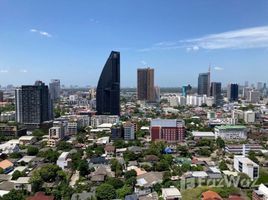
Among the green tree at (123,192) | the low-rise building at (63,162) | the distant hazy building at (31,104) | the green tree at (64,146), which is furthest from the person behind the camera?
the distant hazy building at (31,104)

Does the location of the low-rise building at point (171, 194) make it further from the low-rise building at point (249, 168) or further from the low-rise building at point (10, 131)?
the low-rise building at point (10, 131)

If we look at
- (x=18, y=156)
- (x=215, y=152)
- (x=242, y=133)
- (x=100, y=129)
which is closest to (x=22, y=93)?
(x=100, y=129)

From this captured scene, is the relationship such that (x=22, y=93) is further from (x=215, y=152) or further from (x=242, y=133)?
(x=242, y=133)

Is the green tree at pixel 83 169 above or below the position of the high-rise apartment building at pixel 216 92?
below

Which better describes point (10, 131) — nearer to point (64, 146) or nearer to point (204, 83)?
point (64, 146)

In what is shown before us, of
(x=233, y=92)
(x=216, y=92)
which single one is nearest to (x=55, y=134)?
(x=216, y=92)

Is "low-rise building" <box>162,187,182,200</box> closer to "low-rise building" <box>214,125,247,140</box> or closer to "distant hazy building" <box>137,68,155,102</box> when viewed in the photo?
"low-rise building" <box>214,125,247,140</box>

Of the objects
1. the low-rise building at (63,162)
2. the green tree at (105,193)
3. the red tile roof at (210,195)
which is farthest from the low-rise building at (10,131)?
the red tile roof at (210,195)
